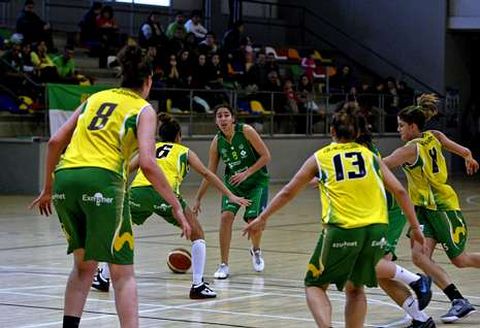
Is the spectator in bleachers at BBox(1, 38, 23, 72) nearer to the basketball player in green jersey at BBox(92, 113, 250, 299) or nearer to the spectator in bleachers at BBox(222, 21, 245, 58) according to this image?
the spectator in bleachers at BBox(222, 21, 245, 58)

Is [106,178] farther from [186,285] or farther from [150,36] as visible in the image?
[150,36]

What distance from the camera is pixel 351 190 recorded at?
693 cm

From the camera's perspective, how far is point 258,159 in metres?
11.8

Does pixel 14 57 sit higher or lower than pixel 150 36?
lower

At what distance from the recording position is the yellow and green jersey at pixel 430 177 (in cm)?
919

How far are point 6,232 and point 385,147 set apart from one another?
1666cm

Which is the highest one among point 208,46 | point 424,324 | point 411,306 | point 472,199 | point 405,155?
point 208,46

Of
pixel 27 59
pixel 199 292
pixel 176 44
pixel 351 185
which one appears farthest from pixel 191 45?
pixel 351 185

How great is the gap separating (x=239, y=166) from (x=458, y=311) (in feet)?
11.7

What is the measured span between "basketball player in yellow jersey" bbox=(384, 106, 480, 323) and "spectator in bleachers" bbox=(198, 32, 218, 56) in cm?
1876

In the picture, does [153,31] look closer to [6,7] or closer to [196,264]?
[6,7]

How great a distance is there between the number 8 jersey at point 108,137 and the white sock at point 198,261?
10.9ft

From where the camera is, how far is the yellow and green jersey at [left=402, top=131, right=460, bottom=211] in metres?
9.19

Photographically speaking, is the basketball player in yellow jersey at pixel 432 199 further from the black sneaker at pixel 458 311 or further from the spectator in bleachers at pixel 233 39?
the spectator in bleachers at pixel 233 39
